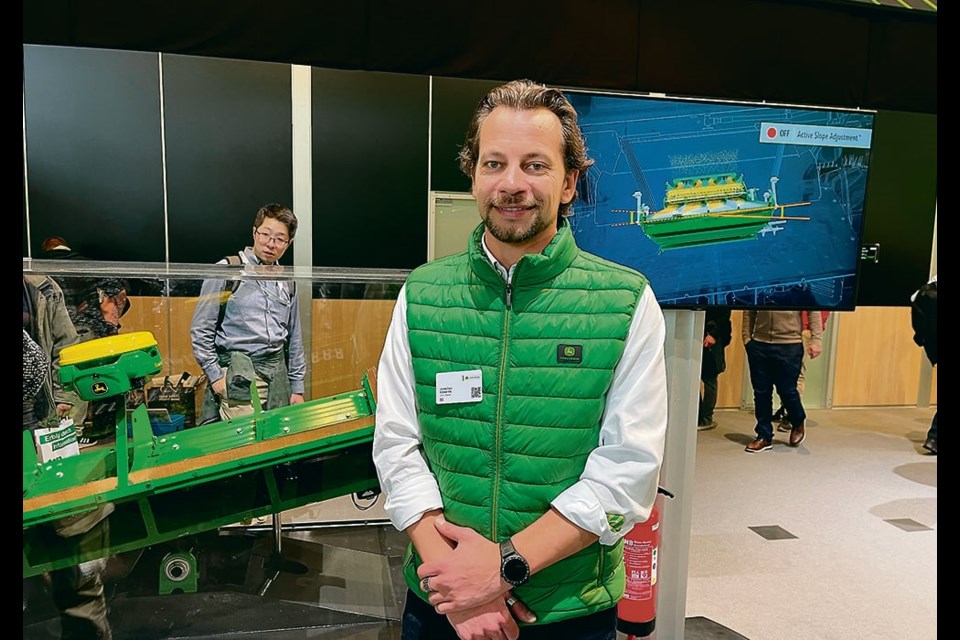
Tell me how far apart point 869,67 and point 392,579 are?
13.7 ft

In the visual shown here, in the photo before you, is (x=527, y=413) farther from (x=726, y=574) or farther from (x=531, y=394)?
(x=726, y=574)

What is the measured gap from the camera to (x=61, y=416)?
202 cm

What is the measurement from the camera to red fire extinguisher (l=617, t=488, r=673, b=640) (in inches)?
82.5

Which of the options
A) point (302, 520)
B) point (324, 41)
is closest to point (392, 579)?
point (302, 520)

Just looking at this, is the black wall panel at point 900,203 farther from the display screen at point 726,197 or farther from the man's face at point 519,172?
the man's face at point 519,172

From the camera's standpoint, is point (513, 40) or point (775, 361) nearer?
point (513, 40)

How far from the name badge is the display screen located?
85 centimetres

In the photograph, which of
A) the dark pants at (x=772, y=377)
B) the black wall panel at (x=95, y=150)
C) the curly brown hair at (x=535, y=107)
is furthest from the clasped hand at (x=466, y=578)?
the dark pants at (x=772, y=377)

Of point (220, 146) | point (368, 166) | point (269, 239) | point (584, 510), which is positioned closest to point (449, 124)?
point (368, 166)

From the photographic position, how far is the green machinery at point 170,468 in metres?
1.98

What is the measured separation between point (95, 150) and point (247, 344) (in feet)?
10.7

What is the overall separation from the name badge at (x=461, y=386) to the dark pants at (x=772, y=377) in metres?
4.63

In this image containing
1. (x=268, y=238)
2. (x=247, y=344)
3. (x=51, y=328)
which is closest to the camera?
(x=51, y=328)

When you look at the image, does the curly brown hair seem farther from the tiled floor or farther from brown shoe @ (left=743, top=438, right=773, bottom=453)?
brown shoe @ (left=743, top=438, right=773, bottom=453)
